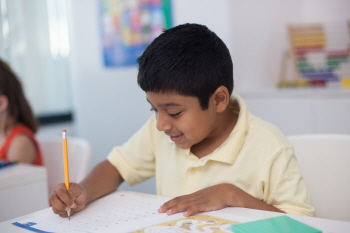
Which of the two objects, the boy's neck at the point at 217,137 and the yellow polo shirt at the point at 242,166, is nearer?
the yellow polo shirt at the point at 242,166

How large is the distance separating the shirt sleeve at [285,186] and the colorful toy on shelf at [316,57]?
1.35 metres

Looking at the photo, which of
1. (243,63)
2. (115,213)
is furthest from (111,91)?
(115,213)

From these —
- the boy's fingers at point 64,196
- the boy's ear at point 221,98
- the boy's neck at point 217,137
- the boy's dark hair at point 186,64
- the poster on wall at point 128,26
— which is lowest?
the boy's fingers at point 64,196

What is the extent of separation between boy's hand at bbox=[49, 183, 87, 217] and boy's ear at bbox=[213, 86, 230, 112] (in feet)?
1.24

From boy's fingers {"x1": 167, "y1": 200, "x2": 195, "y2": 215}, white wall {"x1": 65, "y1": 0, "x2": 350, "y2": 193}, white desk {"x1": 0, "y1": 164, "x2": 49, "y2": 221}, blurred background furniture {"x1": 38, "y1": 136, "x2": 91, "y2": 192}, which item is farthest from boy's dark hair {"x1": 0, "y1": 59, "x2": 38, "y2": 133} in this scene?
boy's fingers {"x1": 167, "y1": 200, "x2": 195, "y2": 215}

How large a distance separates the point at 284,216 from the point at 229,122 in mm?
376

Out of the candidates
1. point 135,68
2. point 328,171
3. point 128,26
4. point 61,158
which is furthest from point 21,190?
point 128,26

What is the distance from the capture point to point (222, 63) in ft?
3.18

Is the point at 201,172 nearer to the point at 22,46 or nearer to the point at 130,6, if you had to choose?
the point at 130,6

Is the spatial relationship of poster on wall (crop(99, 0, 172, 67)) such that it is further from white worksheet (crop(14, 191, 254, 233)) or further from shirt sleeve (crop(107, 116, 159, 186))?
white worksheet (crop(14, 191, 254, 233))

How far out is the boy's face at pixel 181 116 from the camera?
3.01ft

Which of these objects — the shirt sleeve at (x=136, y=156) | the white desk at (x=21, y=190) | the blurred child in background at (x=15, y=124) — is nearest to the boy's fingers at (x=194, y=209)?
the shirt sleeve at (x=136, y=156)

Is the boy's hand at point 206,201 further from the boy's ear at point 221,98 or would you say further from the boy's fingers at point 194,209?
the boy's ear at point 221,98

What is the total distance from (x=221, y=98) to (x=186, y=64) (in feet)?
0.43
